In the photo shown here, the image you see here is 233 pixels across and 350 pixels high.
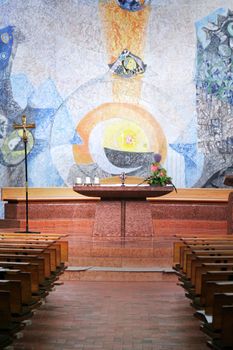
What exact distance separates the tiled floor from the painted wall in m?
6.87

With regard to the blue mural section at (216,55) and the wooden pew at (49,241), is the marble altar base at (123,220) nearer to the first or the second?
the wooden pew at (49,241)

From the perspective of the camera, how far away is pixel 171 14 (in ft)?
43.4

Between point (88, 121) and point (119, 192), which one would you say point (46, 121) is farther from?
point (119, 192)

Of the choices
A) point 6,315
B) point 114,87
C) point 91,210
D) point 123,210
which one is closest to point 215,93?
point 114,87

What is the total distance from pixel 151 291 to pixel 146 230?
10.4 ft

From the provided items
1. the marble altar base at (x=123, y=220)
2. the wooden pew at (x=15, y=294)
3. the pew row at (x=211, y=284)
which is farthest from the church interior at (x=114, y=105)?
the wooden pew at (x=15, y=294)

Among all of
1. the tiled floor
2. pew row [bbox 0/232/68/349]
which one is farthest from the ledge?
the tiled floor

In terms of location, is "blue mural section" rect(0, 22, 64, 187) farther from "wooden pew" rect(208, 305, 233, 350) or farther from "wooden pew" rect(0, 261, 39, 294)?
"wooden pew" rect(208, 305, 233, 350)

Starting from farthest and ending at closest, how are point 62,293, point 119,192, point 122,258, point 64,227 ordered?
point 64,227
point 119,192
point 122,258
point 62,293

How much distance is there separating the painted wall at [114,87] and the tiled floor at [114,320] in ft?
22.5

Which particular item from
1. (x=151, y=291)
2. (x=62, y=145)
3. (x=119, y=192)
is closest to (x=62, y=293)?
(x=151, y=291)

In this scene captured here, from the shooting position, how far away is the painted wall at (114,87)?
12906 mm

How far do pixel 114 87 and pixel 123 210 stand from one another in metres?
4.83

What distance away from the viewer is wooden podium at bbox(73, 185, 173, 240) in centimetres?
895
